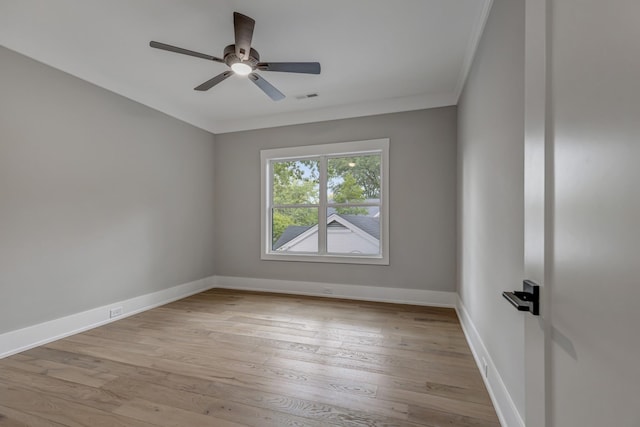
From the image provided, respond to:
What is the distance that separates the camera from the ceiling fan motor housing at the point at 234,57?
2301 millimetres

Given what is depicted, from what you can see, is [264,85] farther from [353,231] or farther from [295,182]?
[353,231]

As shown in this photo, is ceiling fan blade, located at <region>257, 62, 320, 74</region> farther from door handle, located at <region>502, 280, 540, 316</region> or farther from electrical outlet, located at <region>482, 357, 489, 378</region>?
electrical outlet, located at <region>482, 357, 489, 378</region>

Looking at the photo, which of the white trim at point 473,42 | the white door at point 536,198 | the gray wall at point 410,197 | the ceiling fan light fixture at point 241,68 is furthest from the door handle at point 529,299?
the gray wall at point 410,197

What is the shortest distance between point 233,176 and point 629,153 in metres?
4.81

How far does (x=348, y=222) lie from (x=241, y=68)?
8.38 feet

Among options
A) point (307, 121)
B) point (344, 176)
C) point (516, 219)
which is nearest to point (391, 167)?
point (344, 176)

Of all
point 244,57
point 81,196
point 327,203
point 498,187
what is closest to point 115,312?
point 81,196

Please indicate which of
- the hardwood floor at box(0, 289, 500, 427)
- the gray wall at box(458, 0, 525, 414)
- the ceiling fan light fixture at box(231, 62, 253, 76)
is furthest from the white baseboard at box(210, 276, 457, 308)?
the ceiling fan light fixture at box(231, 62, 253, 76)

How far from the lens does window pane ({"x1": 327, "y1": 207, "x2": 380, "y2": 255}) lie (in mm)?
4176

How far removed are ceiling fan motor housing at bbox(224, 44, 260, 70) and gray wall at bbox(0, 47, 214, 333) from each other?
185 cm

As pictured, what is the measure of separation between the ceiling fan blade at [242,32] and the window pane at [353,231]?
2564 mm

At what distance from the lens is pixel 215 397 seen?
1874 mm

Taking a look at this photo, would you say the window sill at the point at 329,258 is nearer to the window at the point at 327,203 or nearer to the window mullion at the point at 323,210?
the window at the point at 327,203

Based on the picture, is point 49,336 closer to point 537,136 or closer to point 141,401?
point 141,401
